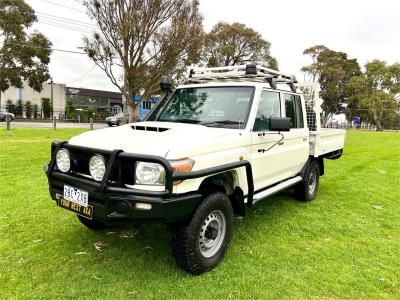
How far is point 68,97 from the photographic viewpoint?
48.7 metres

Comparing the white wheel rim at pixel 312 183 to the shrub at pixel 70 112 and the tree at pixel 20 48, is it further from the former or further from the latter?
the shrub at pixel 70 112

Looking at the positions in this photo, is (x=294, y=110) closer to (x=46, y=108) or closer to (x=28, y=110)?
(x=28, y=110)

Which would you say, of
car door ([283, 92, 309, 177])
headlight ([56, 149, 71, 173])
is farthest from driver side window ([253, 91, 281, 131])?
headlight ([56, 149, 71, 173])

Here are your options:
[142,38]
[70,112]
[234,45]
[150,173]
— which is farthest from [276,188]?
[70,112]

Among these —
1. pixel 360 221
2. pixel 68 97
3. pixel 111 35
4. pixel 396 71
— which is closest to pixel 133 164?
pixel 360 221

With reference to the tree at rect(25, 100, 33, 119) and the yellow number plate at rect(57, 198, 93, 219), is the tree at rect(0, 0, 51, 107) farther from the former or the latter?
the yellow number plate at rect(57, 198, 93, 219)

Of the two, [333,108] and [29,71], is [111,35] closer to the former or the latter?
[29,71]

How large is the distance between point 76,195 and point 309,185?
4427 millimetres

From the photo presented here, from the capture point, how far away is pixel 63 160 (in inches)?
136

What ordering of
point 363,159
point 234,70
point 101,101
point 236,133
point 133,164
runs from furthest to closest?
point 101,101 → point 363,159 → point 234,70 → point 236,133 → point 133,164

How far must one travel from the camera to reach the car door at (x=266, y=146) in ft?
13.4

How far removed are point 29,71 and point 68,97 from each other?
15367 mm

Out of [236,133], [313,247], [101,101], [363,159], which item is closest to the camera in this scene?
[236,133]

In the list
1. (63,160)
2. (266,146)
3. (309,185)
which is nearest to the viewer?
(63,160)
